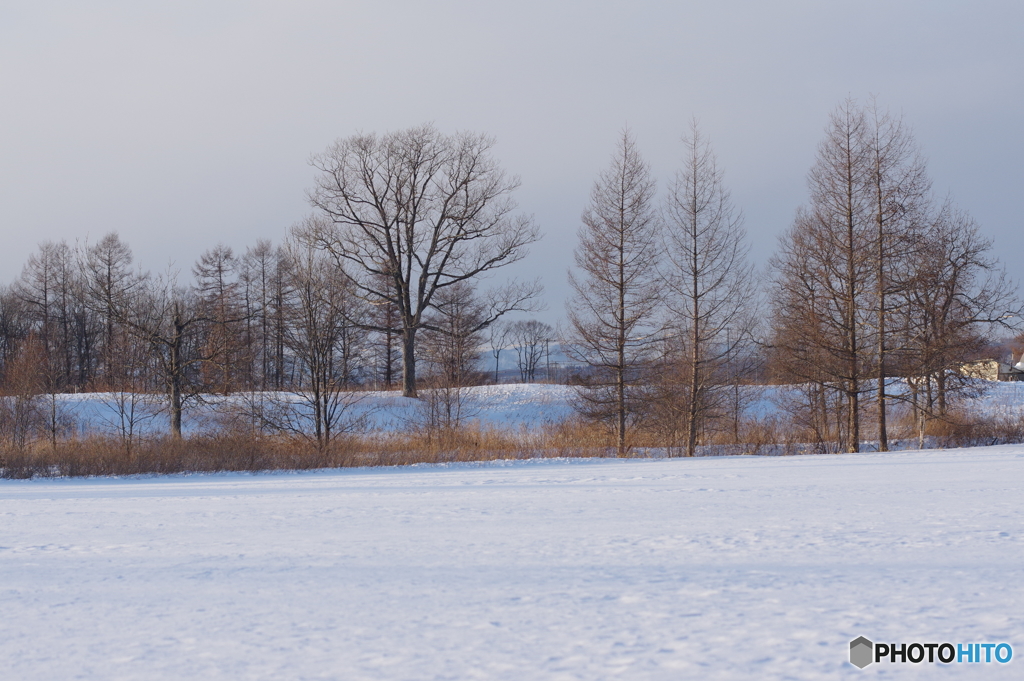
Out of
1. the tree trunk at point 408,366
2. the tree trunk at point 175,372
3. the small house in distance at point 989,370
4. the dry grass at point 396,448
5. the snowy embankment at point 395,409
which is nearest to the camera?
the dry grass at point 396,448

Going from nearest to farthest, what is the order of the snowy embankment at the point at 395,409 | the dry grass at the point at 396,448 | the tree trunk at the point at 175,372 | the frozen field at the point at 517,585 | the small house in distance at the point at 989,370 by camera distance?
the frozen field at the point at 517,585 → the dry grass at the point at 396,448 → the small house in distance at the point at 989,370 → the tree trunk at the point at 175,372 → the snowy embankment at the point at 395,409

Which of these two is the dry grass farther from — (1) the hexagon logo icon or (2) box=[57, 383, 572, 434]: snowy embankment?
(1) the hexagon logo icon

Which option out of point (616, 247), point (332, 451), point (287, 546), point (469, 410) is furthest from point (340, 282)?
point (287, 546)

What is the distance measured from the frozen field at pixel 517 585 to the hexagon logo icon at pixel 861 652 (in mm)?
61

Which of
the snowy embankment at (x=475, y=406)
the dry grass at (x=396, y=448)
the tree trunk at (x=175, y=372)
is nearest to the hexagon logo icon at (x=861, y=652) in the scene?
the dry grass at (x=396, y=448)

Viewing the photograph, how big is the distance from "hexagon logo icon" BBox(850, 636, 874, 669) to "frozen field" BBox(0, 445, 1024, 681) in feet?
0.20

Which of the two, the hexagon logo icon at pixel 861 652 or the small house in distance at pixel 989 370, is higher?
the small house in distance at pixel 989 370

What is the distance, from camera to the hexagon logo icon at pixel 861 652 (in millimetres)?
4055

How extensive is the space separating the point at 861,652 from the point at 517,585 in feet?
8.00

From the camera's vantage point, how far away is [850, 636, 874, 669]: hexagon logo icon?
4.05 metres

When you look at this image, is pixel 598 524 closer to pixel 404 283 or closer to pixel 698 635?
pixel 698 635

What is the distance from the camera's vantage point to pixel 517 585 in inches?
226

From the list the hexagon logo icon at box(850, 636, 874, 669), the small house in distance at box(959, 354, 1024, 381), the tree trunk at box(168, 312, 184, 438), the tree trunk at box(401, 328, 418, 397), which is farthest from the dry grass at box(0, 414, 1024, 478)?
the hexagon logo icon at box(850, 636, 874, 669)

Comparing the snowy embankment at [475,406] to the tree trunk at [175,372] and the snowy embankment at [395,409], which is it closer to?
the snowy embankment at [395,409]
